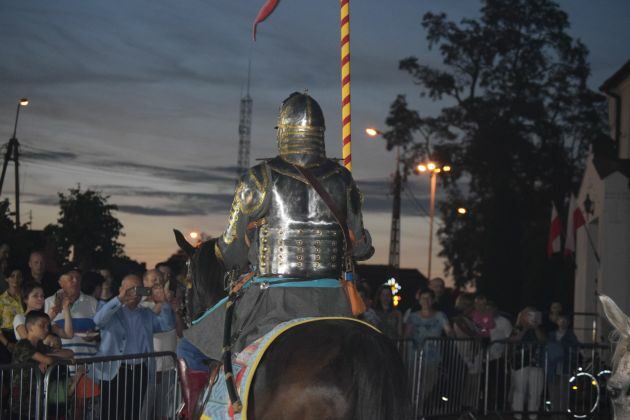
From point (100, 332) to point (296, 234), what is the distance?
4955 mm

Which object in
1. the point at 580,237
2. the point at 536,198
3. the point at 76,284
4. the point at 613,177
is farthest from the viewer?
the point at 536,198

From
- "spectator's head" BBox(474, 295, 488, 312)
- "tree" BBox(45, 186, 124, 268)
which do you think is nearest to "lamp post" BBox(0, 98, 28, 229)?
"tree" BBox(45, 186, 124, 268)

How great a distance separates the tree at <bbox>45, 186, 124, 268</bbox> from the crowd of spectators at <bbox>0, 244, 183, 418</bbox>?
21325 mm

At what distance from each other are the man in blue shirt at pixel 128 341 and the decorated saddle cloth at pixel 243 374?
11.2ft

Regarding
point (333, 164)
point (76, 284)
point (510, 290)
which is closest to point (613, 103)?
point (510, 290)

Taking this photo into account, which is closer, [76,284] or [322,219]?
[322,219]

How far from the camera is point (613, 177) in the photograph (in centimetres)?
2745

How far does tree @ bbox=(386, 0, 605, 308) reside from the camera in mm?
44094

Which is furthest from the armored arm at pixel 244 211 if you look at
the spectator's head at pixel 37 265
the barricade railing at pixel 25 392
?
the spectator's head at pixel 37 265

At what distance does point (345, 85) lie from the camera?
8.06 meters

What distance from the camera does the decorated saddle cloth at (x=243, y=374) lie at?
5.74 metres

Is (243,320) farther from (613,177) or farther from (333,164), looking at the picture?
(613,177)

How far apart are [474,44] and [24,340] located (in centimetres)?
3754

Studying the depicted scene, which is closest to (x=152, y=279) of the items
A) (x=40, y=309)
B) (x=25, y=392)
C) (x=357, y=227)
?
(x=40, y=309)
